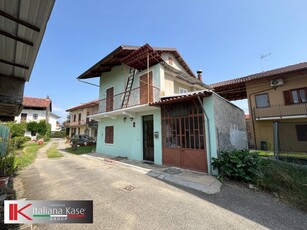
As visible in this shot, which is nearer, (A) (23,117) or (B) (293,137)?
(B) (293,137)

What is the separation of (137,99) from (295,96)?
1495 cm

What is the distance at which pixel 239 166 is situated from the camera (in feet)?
17.8

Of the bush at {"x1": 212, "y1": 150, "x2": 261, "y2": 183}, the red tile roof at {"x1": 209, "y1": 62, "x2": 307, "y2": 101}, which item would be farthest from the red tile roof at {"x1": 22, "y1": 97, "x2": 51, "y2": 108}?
the bush at {"x1": 212, "y1": 150, "x2": 261, "y2": 183}

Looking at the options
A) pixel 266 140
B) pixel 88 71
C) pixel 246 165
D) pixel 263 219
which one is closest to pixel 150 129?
pixel 246 165

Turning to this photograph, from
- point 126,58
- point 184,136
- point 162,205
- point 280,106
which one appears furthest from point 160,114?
point 280,106

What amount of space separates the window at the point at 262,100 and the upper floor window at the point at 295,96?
57.4 inches

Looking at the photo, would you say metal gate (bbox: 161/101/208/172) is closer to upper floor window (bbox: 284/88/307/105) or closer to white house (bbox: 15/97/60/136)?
upper floor window (bbox: 284/88/307/105)

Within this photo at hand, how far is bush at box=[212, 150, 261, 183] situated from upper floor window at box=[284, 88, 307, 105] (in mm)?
11914

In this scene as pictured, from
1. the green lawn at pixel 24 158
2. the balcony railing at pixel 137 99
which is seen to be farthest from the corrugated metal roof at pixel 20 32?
the green lawn at pixel 24 158

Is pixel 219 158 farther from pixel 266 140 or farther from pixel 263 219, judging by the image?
pixel 266 140

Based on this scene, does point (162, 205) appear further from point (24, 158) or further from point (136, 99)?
point (24, 158)

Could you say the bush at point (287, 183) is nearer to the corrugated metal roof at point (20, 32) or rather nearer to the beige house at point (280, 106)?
the corrugated metal roof at point (20, 32)

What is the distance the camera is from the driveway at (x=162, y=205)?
10.2 feet

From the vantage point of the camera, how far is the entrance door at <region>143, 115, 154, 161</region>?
30.2ft
